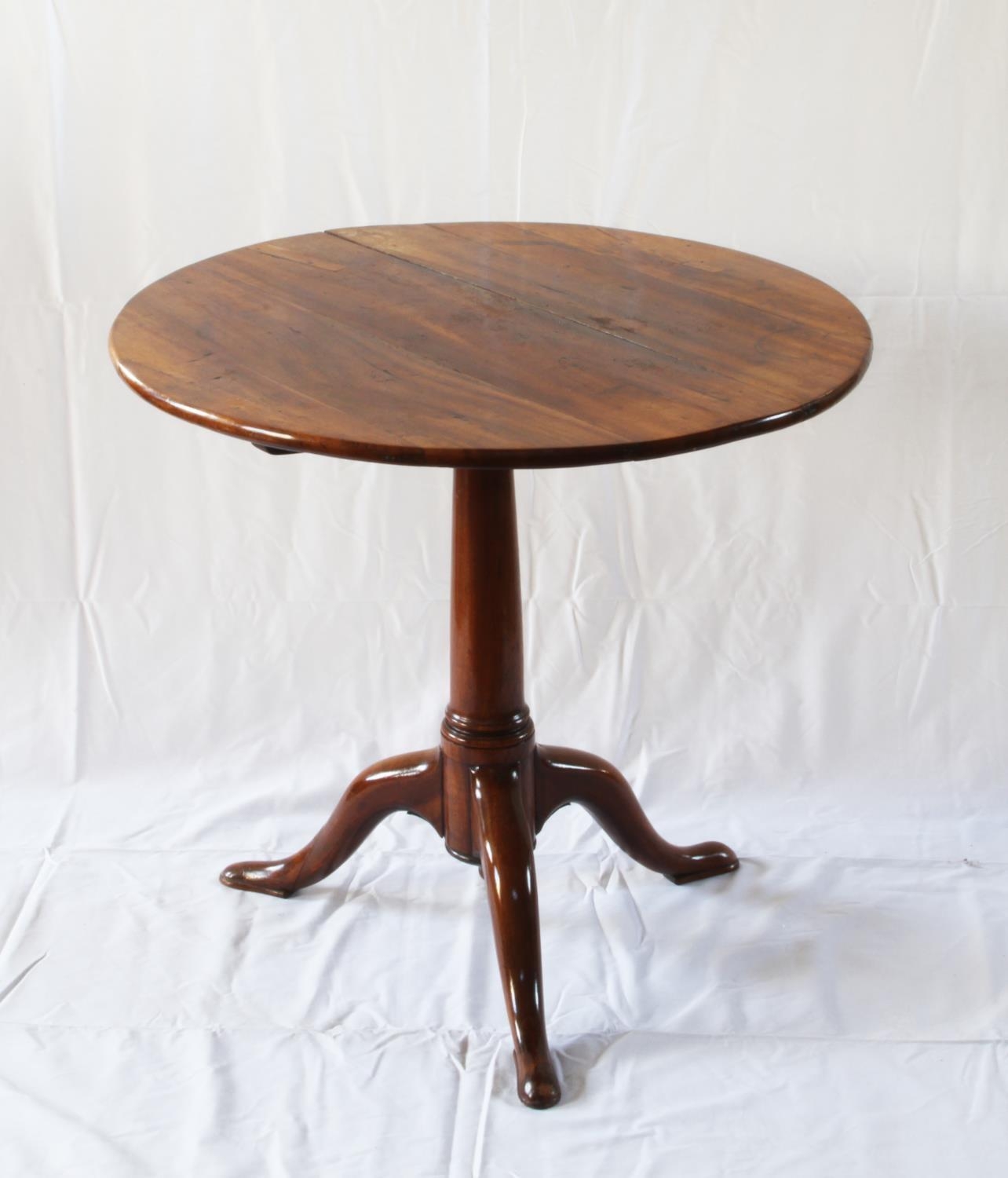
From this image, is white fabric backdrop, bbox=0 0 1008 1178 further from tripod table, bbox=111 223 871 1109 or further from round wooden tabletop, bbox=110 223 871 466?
round wooden tabletop, bbox=110 223 871 466

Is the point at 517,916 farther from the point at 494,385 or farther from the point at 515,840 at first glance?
the point at 494,385

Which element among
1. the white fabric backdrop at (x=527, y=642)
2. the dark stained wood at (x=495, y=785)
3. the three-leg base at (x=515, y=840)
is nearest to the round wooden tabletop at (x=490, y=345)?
the dark stained wood at (x=495, y=785)

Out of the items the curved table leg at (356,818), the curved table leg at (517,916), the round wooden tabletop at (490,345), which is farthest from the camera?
the curved table leg at (356,818)

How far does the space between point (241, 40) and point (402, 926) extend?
119 cm

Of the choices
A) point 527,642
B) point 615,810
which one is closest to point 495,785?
point 615,810

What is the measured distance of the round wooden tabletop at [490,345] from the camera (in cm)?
123

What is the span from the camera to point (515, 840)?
174 centimetres

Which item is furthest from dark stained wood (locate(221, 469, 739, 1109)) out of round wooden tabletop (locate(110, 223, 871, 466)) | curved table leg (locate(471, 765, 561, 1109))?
round wooden tabletop (locate(110, 223, 871, 466))

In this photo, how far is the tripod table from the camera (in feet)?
4.11

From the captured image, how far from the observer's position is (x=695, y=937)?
1914mm

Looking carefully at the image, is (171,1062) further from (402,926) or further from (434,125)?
(434,125)

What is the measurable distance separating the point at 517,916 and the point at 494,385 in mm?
665

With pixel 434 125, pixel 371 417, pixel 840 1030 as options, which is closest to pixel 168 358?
pixel 371 417

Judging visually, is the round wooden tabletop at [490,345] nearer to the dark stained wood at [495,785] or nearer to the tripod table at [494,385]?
the tripod table at [494,385]
